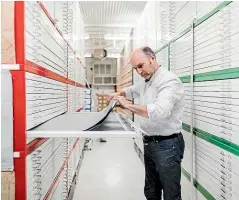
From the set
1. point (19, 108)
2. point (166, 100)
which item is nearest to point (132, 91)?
point (166, 100)

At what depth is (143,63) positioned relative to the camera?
2.53m

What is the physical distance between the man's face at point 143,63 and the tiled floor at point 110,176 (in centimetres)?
228

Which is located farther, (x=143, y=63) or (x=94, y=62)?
(x=94, y=62)

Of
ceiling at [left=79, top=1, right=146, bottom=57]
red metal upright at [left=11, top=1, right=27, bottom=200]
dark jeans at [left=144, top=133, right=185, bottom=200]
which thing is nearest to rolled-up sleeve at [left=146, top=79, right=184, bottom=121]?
dark jeans at [left=144, top=133, right=185, bottom=200]

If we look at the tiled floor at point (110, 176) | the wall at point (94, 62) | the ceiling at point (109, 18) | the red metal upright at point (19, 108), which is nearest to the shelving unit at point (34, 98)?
the red metal upright at point (19, 108)

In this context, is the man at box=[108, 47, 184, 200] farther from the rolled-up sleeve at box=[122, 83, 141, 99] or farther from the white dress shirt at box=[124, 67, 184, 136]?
the rolled-up sleeve at box=[122, 83, 141, 99]

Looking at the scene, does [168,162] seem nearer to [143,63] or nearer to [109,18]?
[143,63]

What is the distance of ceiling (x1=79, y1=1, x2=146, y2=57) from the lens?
727 centimetres

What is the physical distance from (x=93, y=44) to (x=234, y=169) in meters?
11.6

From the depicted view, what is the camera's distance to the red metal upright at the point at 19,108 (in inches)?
62.9

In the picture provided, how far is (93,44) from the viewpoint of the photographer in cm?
1288

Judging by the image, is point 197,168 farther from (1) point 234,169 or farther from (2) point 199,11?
(2) point 199,11

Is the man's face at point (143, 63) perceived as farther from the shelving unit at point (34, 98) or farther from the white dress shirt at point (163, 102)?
the shelving unit at point (34, 98)

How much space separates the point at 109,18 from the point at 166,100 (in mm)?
6925
